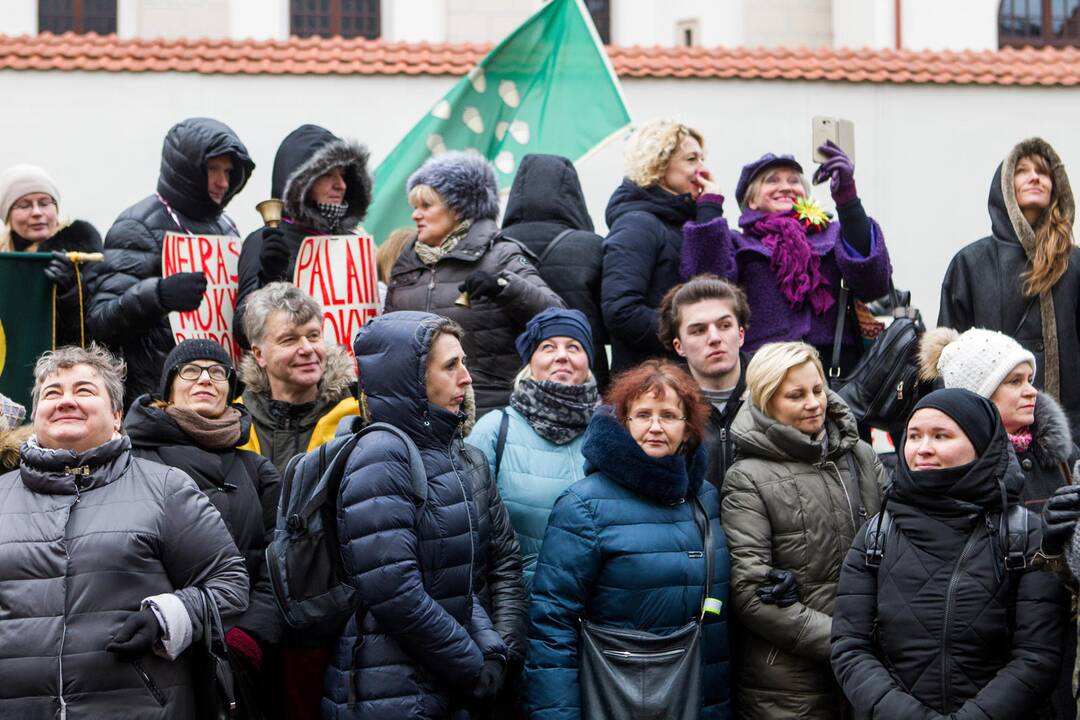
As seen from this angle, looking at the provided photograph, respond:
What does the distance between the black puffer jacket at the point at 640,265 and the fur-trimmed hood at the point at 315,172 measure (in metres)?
1.13

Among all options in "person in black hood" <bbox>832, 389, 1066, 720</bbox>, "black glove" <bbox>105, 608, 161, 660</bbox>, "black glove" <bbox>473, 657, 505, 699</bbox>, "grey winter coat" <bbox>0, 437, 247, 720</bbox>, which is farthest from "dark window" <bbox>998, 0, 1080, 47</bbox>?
"black glove" <bbox>105, 608, 161, 660</bbox>

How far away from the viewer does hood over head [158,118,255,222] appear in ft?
23.7

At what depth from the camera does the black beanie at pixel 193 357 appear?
19.5ft

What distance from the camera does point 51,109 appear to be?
16.5 meters

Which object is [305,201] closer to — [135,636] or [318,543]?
[318,543]

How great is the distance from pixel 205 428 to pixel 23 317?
1.69m

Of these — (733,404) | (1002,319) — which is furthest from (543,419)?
(1002,319)

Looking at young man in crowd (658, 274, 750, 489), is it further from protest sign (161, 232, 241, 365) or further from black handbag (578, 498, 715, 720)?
protest sign (161, 232, 241, 365)

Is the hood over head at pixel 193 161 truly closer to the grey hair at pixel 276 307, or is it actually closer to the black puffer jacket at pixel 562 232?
the grey hair at pixel 276 307

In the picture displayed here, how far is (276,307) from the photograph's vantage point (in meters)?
6.57

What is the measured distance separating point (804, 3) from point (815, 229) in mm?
19854

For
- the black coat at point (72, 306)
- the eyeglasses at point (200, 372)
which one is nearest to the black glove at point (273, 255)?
the black coat at point (72, 306)

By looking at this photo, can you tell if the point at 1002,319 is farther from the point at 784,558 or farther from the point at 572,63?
the point at 572,63

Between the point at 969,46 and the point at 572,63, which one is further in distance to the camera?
the point at 969,46
